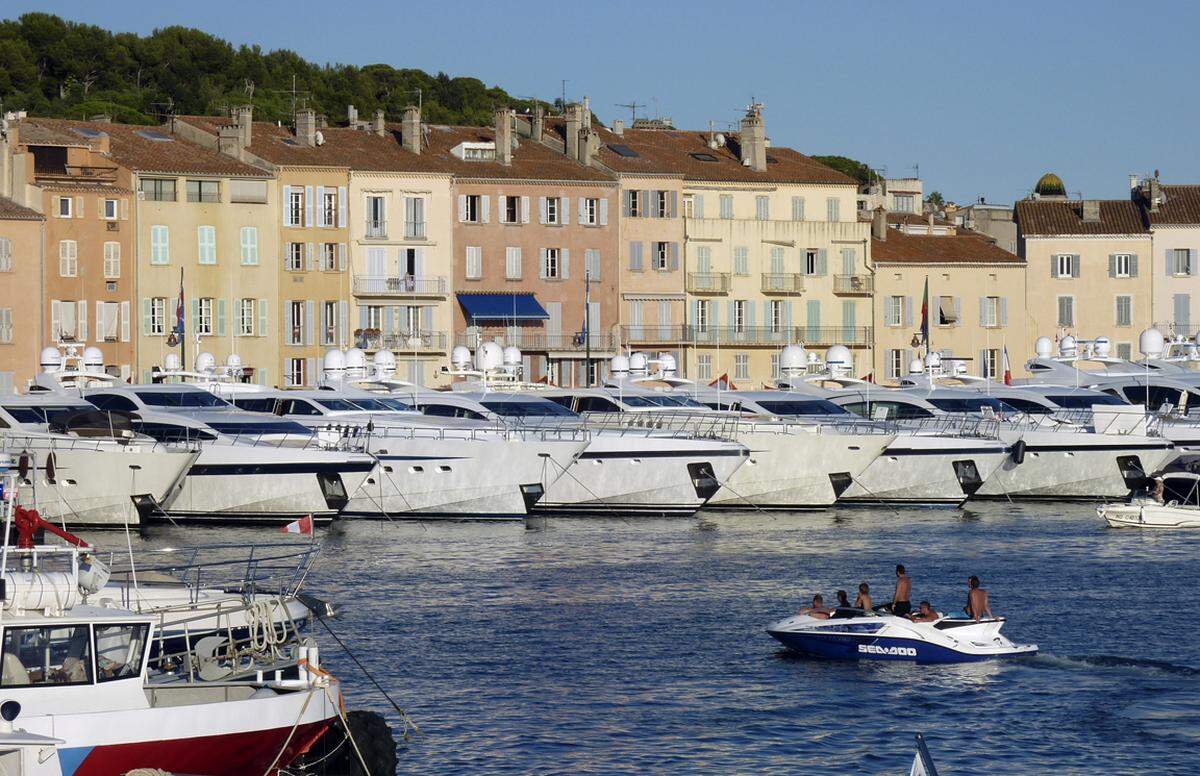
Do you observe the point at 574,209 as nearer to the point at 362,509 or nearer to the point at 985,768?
the point at 362,509

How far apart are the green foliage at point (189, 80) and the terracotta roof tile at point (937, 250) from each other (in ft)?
94.3

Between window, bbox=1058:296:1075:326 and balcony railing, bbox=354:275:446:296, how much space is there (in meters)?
34.0

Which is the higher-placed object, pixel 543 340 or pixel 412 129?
pixel 412 129

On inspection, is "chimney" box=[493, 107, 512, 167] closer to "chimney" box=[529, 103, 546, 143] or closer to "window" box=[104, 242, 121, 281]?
"chimney" box=[529, 103, 546, 143]

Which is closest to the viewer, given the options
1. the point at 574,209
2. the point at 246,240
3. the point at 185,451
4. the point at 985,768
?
the point at 985,768

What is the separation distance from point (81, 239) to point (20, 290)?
345cm

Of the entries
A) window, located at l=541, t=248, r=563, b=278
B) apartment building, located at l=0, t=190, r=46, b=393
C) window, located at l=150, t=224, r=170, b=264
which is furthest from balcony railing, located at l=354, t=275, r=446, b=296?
apartment building, located at l=0, t=190, r=46, b=393

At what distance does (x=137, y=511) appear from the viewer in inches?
2254

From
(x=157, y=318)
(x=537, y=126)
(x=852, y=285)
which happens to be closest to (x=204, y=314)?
(x=157, y=318)

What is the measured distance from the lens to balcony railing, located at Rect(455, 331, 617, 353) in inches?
3863

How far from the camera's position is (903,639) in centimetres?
3816

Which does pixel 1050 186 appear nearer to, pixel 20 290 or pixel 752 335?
pixel 752 335

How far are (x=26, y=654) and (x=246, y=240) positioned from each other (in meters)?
70.1

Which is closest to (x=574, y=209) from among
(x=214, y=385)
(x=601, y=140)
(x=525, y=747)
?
(x=601, y=140)
